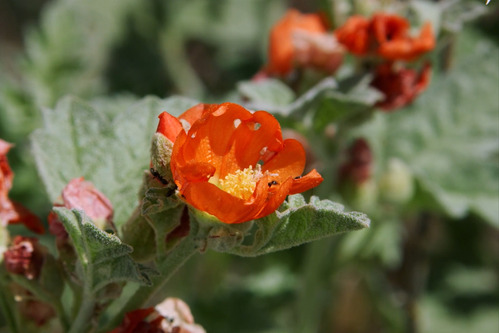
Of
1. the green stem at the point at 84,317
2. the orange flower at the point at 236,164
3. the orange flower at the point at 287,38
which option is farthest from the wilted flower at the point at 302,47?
the green stem at the point at 84,317

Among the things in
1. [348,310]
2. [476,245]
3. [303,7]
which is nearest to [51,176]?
[348,310]

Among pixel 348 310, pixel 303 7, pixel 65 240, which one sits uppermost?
pixel 65 240

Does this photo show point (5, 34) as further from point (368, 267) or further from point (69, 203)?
point (69, 203)

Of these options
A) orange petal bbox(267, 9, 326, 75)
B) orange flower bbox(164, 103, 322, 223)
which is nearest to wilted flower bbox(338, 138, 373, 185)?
orange petal bbox(267, 9, 326, 75)

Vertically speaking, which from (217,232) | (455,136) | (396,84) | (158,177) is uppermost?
(158,177)

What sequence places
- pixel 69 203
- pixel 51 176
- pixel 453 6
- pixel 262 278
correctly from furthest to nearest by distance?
pixel 262 278, pixel 453 6, pixel 51 176, pixel 69 203

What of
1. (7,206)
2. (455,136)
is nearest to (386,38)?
(455,136)

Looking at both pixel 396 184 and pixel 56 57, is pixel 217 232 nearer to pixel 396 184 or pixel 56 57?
pixel 396 184
